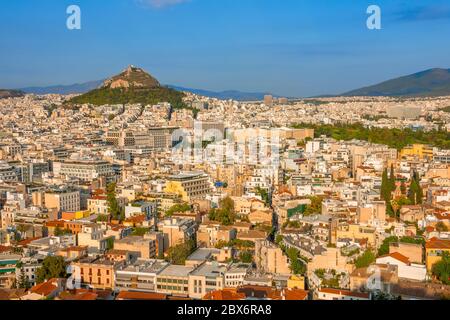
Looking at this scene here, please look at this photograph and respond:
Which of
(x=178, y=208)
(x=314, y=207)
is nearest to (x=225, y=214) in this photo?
(x=178, y=208)

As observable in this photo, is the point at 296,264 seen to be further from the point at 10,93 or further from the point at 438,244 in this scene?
the point at 10,93

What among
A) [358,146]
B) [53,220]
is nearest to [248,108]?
[358,146]

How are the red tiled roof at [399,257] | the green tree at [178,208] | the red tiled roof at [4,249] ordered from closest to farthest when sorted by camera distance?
the red tiled roof at [399,257], the red tiled roof at [4,249], the green tree at [178,208]

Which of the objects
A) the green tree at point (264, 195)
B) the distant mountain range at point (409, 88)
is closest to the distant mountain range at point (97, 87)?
the distant mountain range at point (409, 88)

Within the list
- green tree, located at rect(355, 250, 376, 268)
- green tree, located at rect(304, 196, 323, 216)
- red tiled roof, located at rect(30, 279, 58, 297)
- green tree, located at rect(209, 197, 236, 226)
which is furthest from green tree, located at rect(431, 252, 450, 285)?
red tiled roof, located at rect(30, 279, 58, 297)

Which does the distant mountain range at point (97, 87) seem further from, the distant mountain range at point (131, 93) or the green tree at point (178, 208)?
the green tree at point (178, 208)
